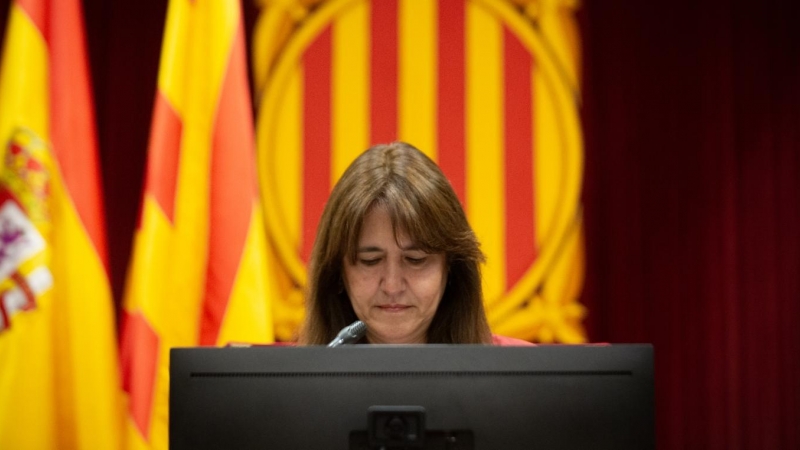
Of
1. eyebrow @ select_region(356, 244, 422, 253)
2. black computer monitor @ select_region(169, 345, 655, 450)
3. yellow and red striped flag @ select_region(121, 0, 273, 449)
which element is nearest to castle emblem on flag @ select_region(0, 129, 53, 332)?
yellow and red striped flag @ select_region(121, 0, 273, 449)

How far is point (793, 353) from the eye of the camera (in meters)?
2.92

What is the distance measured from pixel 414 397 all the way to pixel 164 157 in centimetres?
153

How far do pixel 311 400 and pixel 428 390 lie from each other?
0.44 feet

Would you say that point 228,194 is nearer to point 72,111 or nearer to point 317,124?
point 72,111

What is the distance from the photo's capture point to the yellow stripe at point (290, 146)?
2934 millimetres

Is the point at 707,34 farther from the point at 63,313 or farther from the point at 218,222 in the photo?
the point at 63,313

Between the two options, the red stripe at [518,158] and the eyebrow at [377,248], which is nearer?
the eyebrow at [377,248]

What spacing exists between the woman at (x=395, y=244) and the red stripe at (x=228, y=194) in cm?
67

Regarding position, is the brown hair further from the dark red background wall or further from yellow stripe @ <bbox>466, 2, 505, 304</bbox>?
the dark red background wall

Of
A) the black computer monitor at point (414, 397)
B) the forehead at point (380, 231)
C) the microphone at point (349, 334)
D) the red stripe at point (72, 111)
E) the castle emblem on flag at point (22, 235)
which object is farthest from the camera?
the red stripe at point (72, 111)

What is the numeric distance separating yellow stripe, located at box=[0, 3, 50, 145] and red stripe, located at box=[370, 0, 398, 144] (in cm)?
109

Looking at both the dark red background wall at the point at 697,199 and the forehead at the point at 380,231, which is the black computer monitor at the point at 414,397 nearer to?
the forehead at the point at 380,231

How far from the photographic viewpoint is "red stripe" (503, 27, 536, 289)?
2918mm

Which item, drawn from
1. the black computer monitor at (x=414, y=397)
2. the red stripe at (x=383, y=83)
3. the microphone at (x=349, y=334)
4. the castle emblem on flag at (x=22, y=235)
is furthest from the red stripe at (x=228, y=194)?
the black computer monitor at (x=414, y=397)
